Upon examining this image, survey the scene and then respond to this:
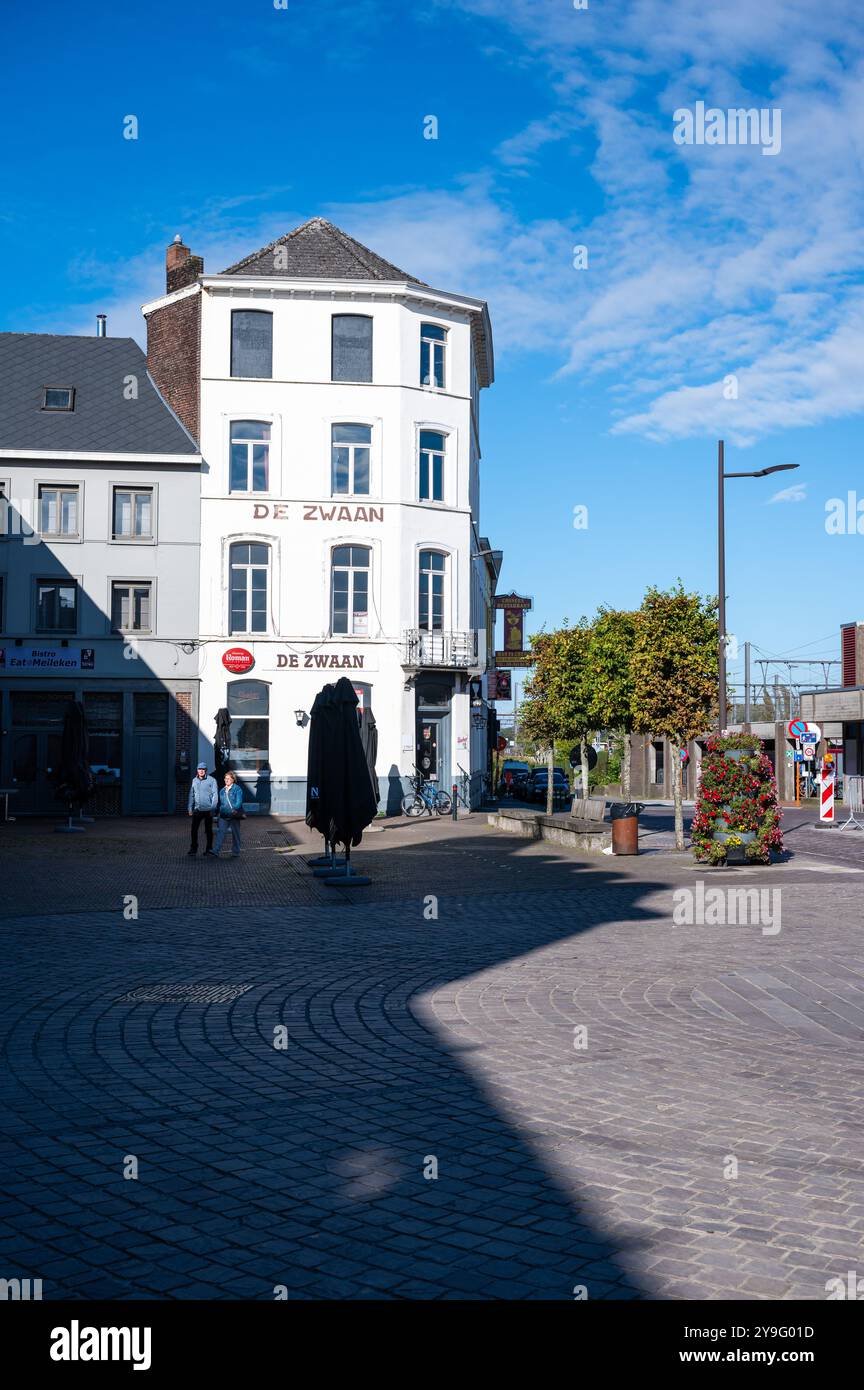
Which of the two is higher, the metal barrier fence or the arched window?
the arched window

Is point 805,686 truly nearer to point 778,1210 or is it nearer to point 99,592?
point 99,592

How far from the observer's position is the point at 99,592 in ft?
109

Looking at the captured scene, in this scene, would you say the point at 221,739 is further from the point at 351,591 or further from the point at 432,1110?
the point at 432,1110

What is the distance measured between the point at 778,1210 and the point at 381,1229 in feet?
5.02

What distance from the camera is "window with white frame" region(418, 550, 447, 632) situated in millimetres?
34719

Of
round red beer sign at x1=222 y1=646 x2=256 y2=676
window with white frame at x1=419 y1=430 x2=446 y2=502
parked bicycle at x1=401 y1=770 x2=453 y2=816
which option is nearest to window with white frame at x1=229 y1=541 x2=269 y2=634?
round red beer sign at x1=222 y1=646 x2=256 y2=676

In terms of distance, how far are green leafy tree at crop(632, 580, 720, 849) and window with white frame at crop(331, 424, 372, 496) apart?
14629mm

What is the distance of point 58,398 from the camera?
116 ft

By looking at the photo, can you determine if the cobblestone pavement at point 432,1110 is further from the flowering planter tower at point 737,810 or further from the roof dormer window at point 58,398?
the roof dormer window at point 58,398

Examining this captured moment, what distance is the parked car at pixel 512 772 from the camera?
53062 mm

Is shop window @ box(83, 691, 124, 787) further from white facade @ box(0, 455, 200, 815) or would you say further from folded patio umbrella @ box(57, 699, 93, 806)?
folded patio umbrella @ box(57, 699, 93, 806)

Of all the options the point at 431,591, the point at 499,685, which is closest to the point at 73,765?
the point at 431,591

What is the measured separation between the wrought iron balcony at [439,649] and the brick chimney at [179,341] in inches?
331
